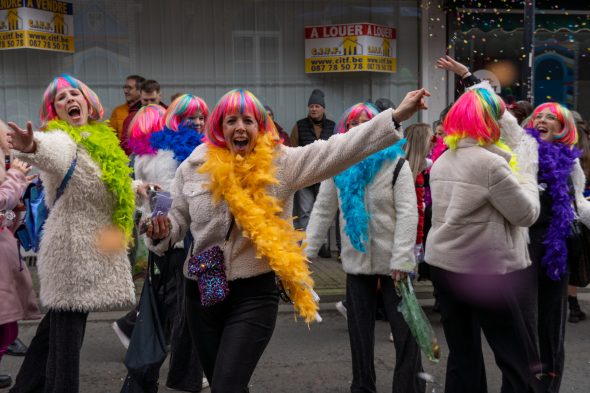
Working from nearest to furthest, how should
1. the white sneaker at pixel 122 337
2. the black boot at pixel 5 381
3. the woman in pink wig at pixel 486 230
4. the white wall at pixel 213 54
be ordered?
the woman in pink wig at pixel 486 230
the black boot at pixel 5 381
the white sneaker at pixel 122 337
the white wall at pixel 213 54

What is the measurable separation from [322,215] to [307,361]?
134cm

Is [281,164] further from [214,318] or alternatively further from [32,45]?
[32,45]

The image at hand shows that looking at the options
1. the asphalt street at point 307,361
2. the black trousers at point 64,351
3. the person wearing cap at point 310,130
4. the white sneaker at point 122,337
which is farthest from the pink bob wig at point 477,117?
the person wearing cap at point 310,130

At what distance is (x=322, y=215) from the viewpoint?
5.21 meters

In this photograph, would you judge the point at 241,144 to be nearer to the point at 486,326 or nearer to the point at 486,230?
the point at 486,230

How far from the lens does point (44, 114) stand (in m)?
4.55

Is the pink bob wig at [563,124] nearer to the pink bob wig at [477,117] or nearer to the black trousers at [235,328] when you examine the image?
the pink bob wig at [477,117]

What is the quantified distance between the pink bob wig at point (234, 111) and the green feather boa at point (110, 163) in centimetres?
74

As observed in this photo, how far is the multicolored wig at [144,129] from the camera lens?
561cm

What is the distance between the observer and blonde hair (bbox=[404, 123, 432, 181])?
5.98 m

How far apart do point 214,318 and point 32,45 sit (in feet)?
21.9

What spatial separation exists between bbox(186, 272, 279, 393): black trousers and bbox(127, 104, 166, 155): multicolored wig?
2.10 m

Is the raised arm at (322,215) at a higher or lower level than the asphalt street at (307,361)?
higher

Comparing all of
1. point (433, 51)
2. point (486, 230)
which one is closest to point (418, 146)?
point (486, 230)
